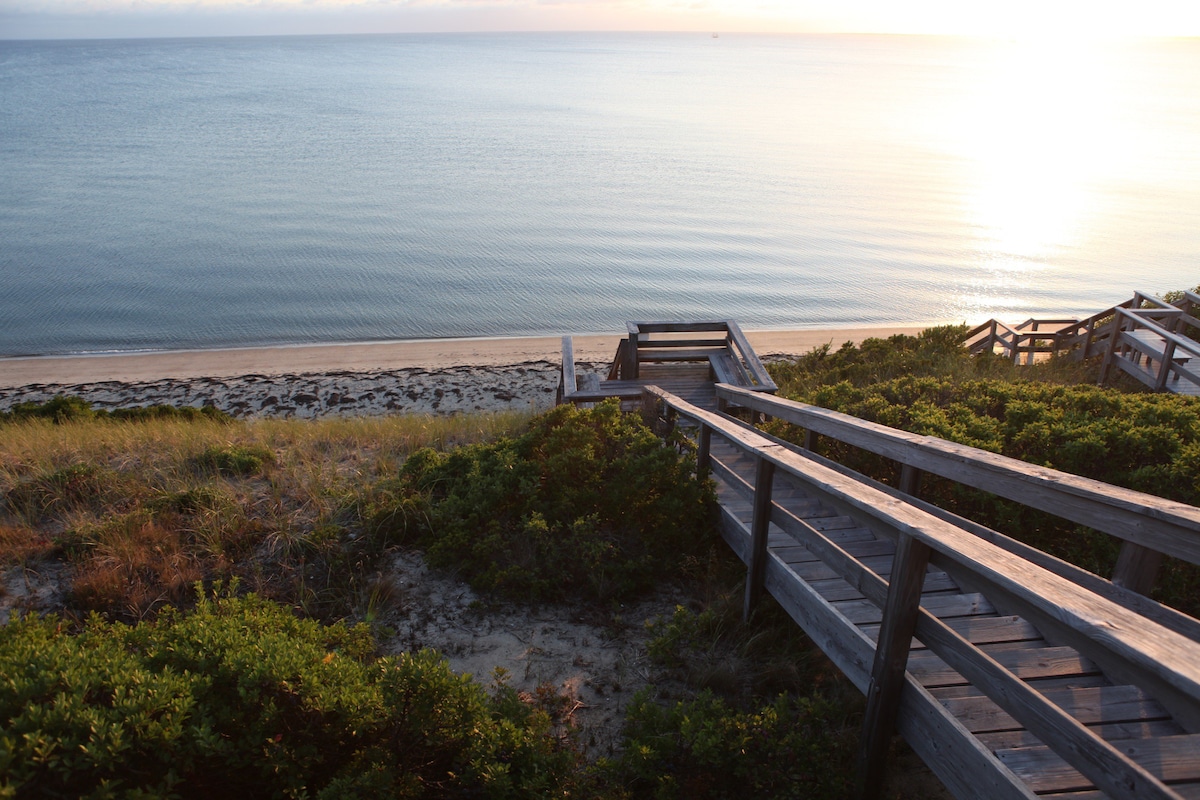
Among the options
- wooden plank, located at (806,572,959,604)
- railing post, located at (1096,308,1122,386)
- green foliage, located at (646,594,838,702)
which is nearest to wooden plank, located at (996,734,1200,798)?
wooden plank, located at (806,572,959,604)

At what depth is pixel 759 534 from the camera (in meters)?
4.58

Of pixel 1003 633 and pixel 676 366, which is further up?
pixel 1003 633

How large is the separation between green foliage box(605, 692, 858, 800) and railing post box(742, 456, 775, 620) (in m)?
0.96

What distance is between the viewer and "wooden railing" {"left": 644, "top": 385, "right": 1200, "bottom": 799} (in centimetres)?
219

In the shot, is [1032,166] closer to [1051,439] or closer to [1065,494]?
[1051,439]

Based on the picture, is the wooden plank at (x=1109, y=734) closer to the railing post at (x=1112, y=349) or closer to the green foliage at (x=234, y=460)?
the green foliage at (x=234, y=460)

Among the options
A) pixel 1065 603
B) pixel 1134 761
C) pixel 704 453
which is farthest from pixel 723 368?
pixel 1065 603

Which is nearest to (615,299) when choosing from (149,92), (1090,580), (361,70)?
(1090,580)

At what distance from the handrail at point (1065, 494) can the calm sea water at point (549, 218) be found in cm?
2001

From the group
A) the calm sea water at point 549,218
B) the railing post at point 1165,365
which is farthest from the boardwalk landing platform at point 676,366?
the calm sea water at point 549,218

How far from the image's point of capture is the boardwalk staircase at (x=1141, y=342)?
417 inches

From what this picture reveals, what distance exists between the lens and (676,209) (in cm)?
3791

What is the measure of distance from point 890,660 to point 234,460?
6.34 m

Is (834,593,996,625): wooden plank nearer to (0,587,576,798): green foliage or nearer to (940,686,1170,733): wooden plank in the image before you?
(940,686,1170,733): wooden plank
